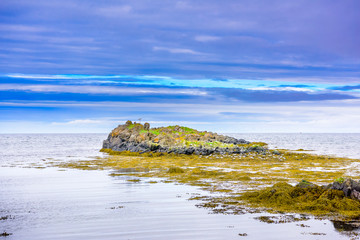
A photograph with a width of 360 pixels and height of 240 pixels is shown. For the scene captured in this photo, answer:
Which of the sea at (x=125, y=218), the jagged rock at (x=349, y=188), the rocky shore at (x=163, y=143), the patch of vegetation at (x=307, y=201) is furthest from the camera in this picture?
the rocky shore at (x=163, y=143)

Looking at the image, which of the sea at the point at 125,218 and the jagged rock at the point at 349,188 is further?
the jagged rock at the point at 349,188

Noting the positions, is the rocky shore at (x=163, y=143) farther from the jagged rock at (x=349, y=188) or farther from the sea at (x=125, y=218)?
the jagged rock at (x=349, y=188)

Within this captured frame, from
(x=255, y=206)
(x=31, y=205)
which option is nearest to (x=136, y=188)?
(x=31, y=205)

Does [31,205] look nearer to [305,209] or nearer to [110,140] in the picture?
[305,209]

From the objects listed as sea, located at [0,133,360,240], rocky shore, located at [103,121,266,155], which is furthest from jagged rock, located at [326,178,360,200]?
rocky shore, located at [103,121,266,155]

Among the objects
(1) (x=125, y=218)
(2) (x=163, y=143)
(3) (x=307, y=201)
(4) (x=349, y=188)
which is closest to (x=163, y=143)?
(2) (x=163, y=143)

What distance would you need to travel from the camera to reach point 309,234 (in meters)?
12.3

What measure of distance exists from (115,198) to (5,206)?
17.9 ft

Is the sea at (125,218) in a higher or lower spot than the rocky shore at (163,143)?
lower

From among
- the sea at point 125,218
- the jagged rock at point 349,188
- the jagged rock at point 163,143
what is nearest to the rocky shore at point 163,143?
the jagged rock at point 163,143

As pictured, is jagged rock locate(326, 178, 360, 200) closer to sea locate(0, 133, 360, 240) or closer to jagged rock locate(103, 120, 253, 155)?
sea locate(0, 133, 360, 240)

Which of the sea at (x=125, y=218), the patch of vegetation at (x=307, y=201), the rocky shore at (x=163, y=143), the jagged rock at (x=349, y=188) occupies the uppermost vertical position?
the rocky shore at (x=163, y=143)

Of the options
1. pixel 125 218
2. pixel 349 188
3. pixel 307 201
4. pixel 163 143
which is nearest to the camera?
pixel 125 218

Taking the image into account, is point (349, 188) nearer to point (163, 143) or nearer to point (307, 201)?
point (307, 201)
